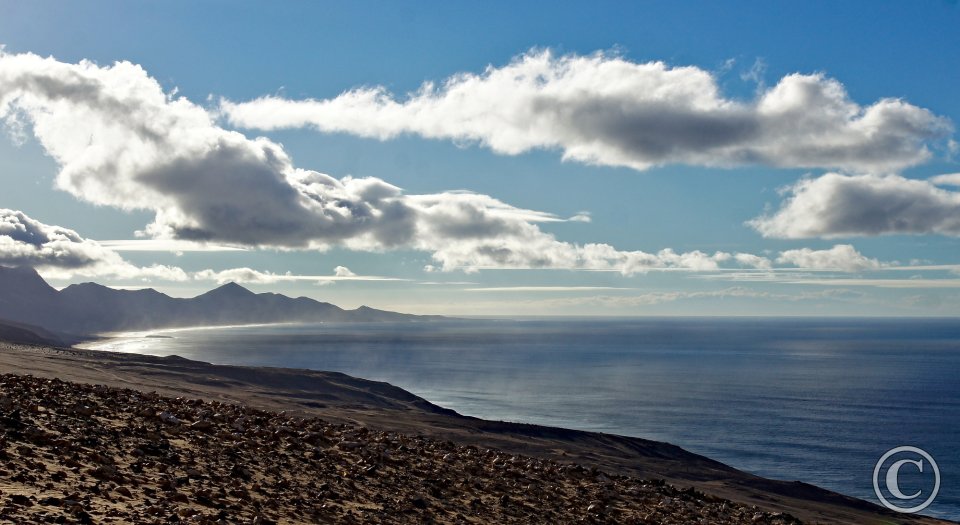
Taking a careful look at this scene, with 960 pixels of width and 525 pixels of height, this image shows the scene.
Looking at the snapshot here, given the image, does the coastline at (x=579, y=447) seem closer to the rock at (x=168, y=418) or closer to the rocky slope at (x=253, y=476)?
the rocky slope at (x=253, y=476)

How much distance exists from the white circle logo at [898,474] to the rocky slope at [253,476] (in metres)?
47.5

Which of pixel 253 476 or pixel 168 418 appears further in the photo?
pixel 168 418

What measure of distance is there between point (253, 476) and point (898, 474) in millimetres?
86569

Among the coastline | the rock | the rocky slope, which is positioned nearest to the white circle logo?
the coastline

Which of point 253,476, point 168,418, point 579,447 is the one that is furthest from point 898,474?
point 253,476

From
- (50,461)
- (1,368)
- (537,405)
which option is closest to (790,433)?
(537,405)

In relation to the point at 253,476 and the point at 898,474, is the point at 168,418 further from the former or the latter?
the point at 898,474

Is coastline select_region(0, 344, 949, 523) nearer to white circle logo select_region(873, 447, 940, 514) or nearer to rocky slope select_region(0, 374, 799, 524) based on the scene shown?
white circle logo select_region(873, 447, 940, 514)

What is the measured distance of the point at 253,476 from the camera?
2081cm

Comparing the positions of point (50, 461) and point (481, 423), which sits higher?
point (50, 461)

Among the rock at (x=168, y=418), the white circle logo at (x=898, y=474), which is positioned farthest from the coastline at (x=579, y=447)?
the rock at (x=168, y=418)

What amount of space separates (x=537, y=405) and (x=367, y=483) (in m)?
117

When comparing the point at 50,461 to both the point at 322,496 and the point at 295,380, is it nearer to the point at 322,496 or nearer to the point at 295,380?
the point at 322,496

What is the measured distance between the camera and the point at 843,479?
78688 mm
